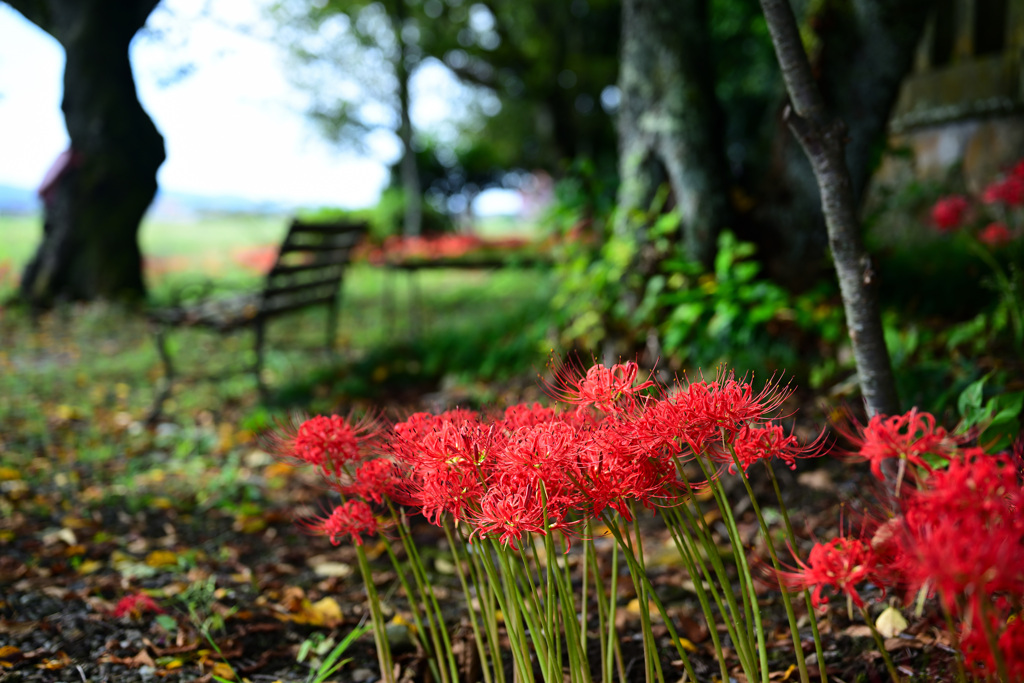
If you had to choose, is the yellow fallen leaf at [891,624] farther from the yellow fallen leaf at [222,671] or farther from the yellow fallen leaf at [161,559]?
the yellow fallen leaf at [161,559]

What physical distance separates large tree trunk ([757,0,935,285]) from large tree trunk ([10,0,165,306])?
7474 millimetres

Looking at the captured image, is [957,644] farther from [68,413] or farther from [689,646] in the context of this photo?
[68,413]

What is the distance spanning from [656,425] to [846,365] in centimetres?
265

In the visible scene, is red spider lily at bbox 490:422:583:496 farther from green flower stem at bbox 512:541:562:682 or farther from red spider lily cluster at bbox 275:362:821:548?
green flower stem at bbox 512:541:562:682

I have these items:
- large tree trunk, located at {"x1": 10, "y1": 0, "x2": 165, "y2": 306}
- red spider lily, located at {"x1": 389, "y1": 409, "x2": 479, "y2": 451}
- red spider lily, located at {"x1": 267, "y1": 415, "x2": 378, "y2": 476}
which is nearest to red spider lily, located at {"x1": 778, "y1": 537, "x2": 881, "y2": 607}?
red spider lily, located at {"x1": 389, "y1": 409, "x2": 479, "y2": 451}

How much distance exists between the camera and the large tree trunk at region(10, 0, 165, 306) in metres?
8.00

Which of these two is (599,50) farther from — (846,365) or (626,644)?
(626,644)

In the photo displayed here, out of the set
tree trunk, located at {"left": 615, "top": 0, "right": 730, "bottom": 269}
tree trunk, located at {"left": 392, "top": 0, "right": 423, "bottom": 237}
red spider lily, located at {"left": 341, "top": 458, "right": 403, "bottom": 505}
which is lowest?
red spider lily, located at {"left": 341, "top": 458, "right": 403, "bottom": 505}

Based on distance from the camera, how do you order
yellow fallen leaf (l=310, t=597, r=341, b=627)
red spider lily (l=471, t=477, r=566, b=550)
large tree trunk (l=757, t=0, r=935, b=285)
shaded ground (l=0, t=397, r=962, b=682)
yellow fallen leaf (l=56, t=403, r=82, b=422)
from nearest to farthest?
red spider lily (l=471, t=477, r=566, b=550)
shaded ground (l=0, t=397, r=962, b=682)
yellow fallen leaf (l=310, t=597, r=341, b=627)
large tree trunk (l=757, t=0, r=935, b=285)
yellow fallen leaf (l=56, t=403, r=82, b=422)

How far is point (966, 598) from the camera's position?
110 cm

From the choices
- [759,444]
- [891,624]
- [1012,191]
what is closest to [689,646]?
[891,624]

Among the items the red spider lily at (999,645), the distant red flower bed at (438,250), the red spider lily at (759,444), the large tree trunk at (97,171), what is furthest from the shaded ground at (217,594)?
the large tree trunk at (97,171)

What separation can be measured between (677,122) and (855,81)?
37.7 inches

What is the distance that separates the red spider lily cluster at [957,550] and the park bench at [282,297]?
446 cm
